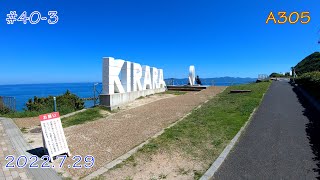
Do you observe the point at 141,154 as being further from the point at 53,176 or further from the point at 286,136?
the point at 286,136

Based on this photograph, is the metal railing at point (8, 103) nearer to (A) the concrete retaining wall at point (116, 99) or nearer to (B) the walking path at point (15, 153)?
(B) the walking path at point (15, 153)

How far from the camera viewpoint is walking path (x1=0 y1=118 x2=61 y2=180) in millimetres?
4965

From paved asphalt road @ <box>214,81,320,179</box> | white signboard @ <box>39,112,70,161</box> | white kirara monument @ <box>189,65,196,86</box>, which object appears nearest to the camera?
paved asphalt road @ <box>214,81,320,179</box>

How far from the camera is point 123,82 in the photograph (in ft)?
55.1

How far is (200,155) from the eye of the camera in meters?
5.89

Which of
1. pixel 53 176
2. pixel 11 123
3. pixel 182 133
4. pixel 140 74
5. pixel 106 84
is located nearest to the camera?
pixel 53 176

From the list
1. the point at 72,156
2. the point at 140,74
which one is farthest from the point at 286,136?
the point at 140,74

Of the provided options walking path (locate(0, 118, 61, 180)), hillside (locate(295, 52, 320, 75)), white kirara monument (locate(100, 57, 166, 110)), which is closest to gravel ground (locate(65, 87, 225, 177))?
walking path (locate(0, 118, 61, 180))

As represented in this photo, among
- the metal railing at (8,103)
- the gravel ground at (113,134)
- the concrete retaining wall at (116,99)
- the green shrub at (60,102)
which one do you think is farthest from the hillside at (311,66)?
the metal railing at (8,103)

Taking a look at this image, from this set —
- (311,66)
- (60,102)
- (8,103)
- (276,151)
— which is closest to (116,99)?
(60,102)

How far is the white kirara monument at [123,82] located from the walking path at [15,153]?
494cm

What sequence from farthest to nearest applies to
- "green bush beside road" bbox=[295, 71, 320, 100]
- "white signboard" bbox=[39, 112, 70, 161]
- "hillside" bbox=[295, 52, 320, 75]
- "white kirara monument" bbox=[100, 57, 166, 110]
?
"hillside" bbox=[295, 52, 320, 75]
"green bush beside road" bbox=[295, 71, 320, 100]
"white kirara monument" bbox=[100, 57, 166, 110]
"white signboard" bbox=[39, 112, 70, 161]

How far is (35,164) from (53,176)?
2.99ft

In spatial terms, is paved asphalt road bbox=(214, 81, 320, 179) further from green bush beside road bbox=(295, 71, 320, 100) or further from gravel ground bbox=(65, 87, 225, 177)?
green bush beside road bbox=(295, 71, 320, 100)
